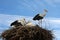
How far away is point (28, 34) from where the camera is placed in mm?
4664

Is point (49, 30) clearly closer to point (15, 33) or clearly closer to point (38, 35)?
point (38, 35)

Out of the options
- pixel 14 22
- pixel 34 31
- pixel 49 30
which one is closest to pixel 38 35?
pixel 34 31

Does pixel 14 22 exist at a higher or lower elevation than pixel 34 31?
higher

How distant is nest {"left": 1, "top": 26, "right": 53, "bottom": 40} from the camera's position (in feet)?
15.3

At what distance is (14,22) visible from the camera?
6480mm

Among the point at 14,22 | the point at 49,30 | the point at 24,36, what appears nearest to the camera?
the point at 24,36

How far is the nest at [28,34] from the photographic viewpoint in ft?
15.3

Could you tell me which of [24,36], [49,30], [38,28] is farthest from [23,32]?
[49,30]

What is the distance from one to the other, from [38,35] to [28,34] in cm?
28

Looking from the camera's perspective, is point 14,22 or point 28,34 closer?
point 28,34

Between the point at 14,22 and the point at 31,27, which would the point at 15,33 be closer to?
the point at 31,27

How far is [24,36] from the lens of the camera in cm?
464

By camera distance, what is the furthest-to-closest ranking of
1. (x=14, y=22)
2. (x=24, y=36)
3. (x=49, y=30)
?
(x=14, y=22) → (x=49, y=30) → (x=24, y=36)

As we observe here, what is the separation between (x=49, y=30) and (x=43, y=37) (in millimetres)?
482
